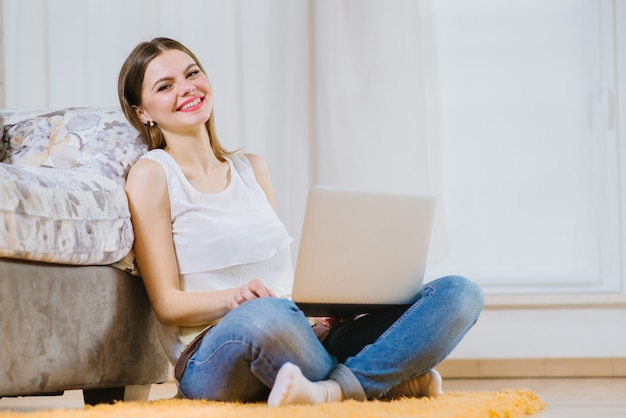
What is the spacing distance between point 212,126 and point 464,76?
4.31ft

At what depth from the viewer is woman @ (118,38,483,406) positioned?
56.7 inches

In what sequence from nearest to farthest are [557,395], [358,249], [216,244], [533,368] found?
[358,249] → [216,244] → [557,395] → [533,368]

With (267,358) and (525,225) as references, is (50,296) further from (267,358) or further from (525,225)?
(525,225)

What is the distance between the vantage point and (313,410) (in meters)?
1.26

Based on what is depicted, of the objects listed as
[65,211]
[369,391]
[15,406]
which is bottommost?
[15,406]

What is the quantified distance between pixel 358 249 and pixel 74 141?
27.1 inches

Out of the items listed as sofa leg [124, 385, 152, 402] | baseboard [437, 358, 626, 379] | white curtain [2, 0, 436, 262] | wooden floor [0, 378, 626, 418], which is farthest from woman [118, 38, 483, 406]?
baseboard [437, 358, 626, 379]

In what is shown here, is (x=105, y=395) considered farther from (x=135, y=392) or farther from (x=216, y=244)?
(x=216, y=244)

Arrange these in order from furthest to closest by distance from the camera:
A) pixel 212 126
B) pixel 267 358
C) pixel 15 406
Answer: pixel 15 406 → pixel 212 126 → pixel 267 358

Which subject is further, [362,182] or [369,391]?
[362,182]

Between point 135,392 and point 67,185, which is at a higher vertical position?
point 67,185

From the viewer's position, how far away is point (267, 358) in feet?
4.68

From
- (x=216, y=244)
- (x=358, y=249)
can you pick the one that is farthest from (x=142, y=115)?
(x=358, y=249)

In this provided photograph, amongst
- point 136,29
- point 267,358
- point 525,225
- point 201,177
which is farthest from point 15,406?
point 525,225
